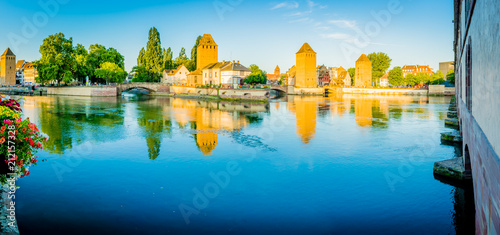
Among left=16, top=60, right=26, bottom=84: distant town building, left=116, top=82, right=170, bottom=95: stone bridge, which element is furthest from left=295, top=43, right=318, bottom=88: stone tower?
left=16, top=60, right=26, bottom=84: distant town building

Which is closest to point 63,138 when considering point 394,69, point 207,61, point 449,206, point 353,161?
point 353,161

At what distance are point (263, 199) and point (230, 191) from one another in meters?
0.97

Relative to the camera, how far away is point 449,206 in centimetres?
856

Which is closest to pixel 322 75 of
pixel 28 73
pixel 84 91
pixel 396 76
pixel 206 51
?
pixel 396 76

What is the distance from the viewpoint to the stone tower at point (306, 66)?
74.4m

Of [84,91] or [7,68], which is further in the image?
[7,68]

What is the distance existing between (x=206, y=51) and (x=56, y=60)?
26.9 meters

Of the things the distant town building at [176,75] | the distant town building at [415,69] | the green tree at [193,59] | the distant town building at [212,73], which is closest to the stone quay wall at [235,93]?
the distant town building at [212,73]

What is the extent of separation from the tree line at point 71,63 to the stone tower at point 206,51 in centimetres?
1583

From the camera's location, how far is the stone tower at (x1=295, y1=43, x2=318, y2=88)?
7444 centimetres

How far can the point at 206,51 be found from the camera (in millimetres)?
70750

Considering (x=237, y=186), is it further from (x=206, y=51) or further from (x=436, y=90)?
(x=436, y=90)

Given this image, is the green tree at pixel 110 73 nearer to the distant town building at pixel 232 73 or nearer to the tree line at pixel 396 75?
the distant town building at pixel 232 73

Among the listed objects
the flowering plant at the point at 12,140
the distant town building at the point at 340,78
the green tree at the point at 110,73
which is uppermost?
the distant town building at the point at 340,78
